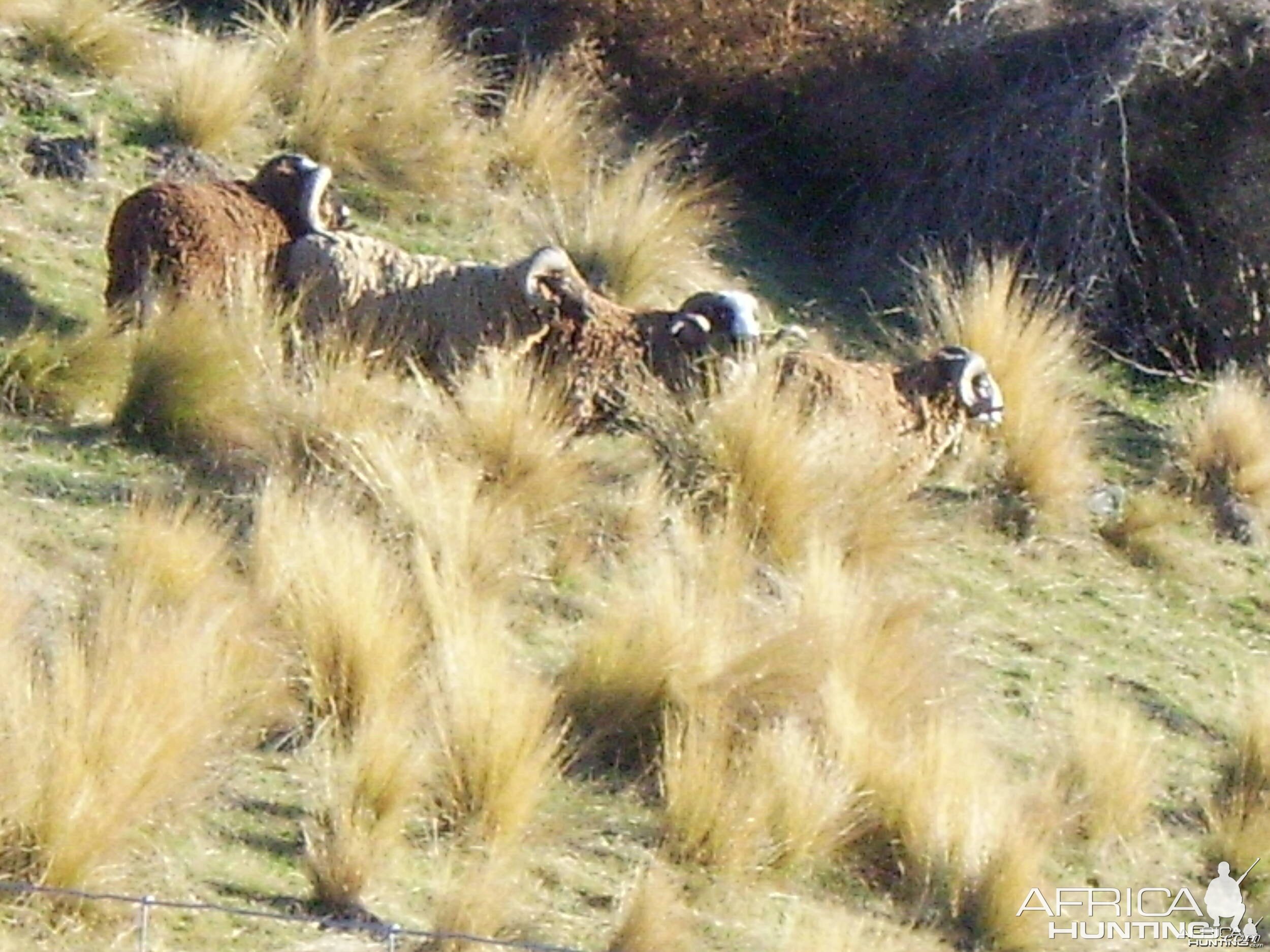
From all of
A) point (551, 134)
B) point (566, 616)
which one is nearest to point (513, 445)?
point (566, 616)

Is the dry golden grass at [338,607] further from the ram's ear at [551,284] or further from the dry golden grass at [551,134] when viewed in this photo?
the dry golden grass at [551,134]

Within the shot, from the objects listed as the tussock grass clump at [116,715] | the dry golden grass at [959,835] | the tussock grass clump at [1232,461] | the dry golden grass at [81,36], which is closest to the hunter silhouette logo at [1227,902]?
the dry golden grass at [959,835]

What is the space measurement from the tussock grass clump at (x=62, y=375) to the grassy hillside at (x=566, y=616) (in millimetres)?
15

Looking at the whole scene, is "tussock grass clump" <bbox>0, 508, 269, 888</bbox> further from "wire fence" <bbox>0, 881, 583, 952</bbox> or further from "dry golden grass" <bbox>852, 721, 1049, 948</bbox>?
"dry golden grass" <bbox>852, 721, 1049, 948</bbox>

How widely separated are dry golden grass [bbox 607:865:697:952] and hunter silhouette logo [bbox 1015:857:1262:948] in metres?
1.25

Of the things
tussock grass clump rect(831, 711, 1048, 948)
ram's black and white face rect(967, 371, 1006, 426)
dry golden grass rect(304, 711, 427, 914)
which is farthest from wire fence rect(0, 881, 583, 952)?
ram's black and white face rect(967, 371, 1006, 426)

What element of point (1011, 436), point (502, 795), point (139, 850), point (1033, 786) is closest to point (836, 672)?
point (1033, 786)

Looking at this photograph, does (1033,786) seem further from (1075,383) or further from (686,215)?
(686,215)

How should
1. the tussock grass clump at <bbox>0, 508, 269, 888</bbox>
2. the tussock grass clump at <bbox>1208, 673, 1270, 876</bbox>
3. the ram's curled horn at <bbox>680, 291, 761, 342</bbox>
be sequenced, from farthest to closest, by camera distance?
the ram's curled horn at <bbox>680, 291, 761, 342</bbox> → the tussock grass clump at <bbox>1208, 673, 1270, 876</bbox> → the tussock grass clump at <bbox>0, 508, 269, 888</bbox>

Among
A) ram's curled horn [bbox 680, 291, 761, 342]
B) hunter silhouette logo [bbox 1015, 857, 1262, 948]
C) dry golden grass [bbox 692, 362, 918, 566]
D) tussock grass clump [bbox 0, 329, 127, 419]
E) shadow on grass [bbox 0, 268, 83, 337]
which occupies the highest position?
ram's curled horn [bbox 680, 291, 761, 342]

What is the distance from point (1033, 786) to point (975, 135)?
22.2ft

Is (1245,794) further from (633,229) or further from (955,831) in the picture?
(633,229)

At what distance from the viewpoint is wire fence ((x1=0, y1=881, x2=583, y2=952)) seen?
19.8ft

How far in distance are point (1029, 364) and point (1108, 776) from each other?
170 inches
